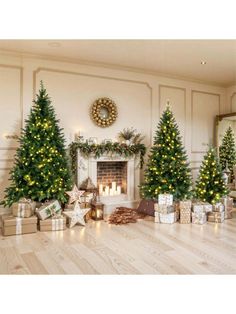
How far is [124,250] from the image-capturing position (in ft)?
9.75

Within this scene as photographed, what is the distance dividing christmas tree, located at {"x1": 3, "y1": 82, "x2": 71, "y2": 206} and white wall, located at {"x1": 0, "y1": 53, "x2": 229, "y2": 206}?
0.50m

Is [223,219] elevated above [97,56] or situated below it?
below

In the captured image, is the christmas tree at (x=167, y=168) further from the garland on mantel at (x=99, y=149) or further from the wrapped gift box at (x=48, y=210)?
the wrapped gift box at (x=48, y=210)

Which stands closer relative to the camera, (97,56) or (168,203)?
(168,203)

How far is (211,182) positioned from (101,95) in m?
2.52

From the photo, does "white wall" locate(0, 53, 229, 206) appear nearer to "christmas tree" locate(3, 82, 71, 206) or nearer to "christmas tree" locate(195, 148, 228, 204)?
"christmas tree" locate(3, 82, 71, 206)

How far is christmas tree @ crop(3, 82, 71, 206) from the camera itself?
390cm

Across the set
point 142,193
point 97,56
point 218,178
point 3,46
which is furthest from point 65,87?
point 218,178

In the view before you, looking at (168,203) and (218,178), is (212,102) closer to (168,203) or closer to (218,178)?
(218,178)

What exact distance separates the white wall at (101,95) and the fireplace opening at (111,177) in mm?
553

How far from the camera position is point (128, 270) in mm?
2453

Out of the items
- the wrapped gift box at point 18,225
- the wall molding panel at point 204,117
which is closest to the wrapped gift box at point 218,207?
the wall molding panel at point 204,117

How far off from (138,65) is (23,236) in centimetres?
359

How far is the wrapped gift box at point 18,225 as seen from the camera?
348 centimetres
